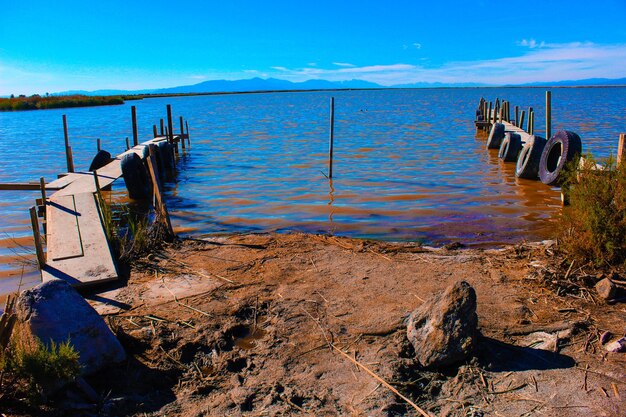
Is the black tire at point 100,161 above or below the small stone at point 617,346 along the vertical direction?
above

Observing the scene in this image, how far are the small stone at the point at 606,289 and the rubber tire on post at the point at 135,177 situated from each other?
36.4 feet

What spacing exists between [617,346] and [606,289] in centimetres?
117

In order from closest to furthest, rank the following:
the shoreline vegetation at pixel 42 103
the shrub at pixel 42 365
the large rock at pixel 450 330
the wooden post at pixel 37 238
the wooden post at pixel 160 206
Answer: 1. the shrub at pixel 42 365
2. the large rock at pixel 450 330
3. the wooden post at pixel 37 238
4. the wooden post at pixel 160 206
5. the shoreline vegetation at pixel 42 103

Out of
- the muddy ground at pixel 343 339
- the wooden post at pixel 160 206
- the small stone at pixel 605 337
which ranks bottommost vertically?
the muddy ground at pixel 343 339

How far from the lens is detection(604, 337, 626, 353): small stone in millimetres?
4289

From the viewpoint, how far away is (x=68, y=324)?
4281mm

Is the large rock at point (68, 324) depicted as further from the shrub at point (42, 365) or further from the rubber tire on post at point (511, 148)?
the rubber tire on post at point (511, 148)

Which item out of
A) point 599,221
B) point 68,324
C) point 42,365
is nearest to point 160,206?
point 68,324

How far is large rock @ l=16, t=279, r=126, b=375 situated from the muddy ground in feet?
0.54

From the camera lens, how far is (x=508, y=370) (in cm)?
415

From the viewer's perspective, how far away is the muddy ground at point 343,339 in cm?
385

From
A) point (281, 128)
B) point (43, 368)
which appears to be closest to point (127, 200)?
point (43, 368)

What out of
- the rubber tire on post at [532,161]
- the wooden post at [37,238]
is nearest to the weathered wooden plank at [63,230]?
the wooden post at [37,238]

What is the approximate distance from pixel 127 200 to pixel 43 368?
10.4m
